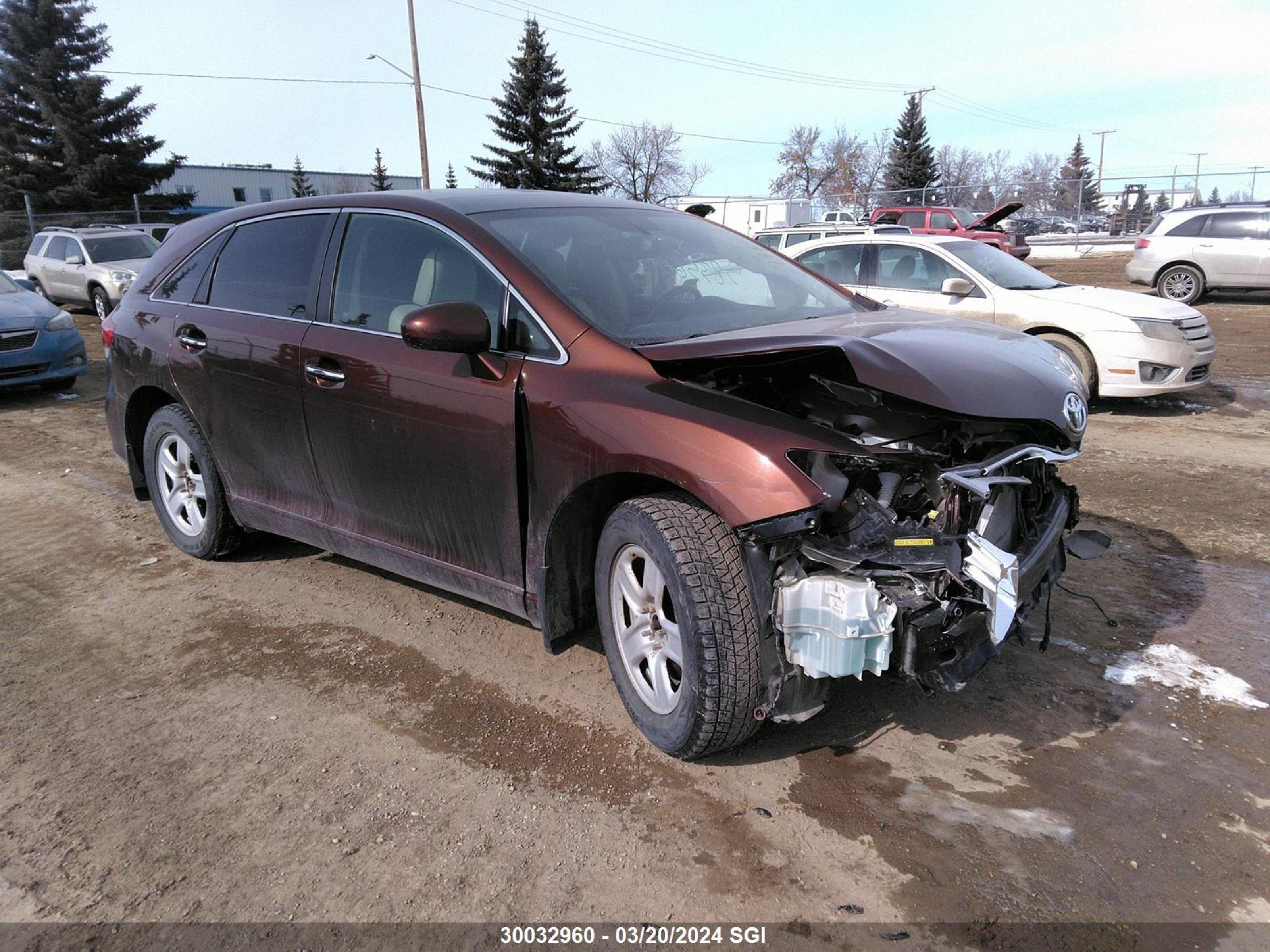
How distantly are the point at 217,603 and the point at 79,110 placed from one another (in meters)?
45.7

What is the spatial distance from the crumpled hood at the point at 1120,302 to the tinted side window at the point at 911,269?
0.86 meters

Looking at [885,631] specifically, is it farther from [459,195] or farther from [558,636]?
[459,195]

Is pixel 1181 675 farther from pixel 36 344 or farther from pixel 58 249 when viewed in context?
pixel 58 249

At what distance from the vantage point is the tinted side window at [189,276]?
4.65 metres

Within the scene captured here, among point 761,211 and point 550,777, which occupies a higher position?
point 761,211

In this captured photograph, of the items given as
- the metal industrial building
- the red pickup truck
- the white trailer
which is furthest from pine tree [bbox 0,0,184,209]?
the red pickup truck

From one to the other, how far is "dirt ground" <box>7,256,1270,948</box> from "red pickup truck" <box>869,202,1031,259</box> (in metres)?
19.1

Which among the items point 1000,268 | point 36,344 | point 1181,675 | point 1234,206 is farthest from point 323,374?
point 1234,206

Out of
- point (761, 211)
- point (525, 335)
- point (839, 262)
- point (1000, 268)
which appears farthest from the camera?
point (761, 211)

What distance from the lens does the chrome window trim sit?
10.4 feet

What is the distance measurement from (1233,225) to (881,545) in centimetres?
1685

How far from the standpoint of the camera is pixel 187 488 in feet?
16.0

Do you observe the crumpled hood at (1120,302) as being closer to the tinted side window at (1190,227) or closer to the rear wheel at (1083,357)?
the rear wheel at (1083,357)

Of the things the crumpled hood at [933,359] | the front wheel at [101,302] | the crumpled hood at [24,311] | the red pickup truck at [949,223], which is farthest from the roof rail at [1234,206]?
the front wheel at [101,302]
